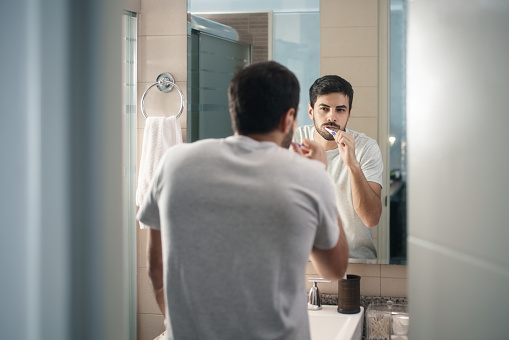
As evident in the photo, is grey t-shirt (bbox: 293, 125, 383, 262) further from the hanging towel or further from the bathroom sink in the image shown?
the hanging towel

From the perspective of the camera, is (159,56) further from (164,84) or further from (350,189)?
(350,189)

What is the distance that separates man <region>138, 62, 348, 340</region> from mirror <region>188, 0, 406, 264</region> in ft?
3.04

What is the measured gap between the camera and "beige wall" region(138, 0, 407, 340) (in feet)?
5.98

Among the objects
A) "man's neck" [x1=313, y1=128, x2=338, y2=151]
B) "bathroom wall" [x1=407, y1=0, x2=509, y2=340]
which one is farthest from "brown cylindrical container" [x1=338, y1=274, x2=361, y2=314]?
"bathroom wall" [x1=407, y1=0, x2=509, y2=340]

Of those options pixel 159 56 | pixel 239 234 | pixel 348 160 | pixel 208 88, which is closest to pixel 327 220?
pixel 239 234

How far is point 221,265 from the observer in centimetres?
86

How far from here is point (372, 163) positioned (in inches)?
71.1

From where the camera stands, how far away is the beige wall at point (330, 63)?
1821 millimetres

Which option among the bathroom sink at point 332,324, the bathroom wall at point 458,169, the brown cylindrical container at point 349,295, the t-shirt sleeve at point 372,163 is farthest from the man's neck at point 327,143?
the bathroom wall at point 458,169

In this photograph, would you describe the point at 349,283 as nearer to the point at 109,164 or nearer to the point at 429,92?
the point at 429,92

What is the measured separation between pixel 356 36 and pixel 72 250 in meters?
1.67

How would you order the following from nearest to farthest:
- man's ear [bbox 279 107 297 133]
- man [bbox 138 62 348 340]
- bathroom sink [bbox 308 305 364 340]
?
man [bbox 138 62 348 340] → man's ear [bbox 279 107 297 133] → bathroom sink [bbox 308 305 364 340]

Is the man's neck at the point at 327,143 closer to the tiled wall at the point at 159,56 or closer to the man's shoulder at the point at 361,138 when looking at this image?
the man's shoulder at the point at 361,138

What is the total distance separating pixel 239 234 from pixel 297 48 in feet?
3.91
